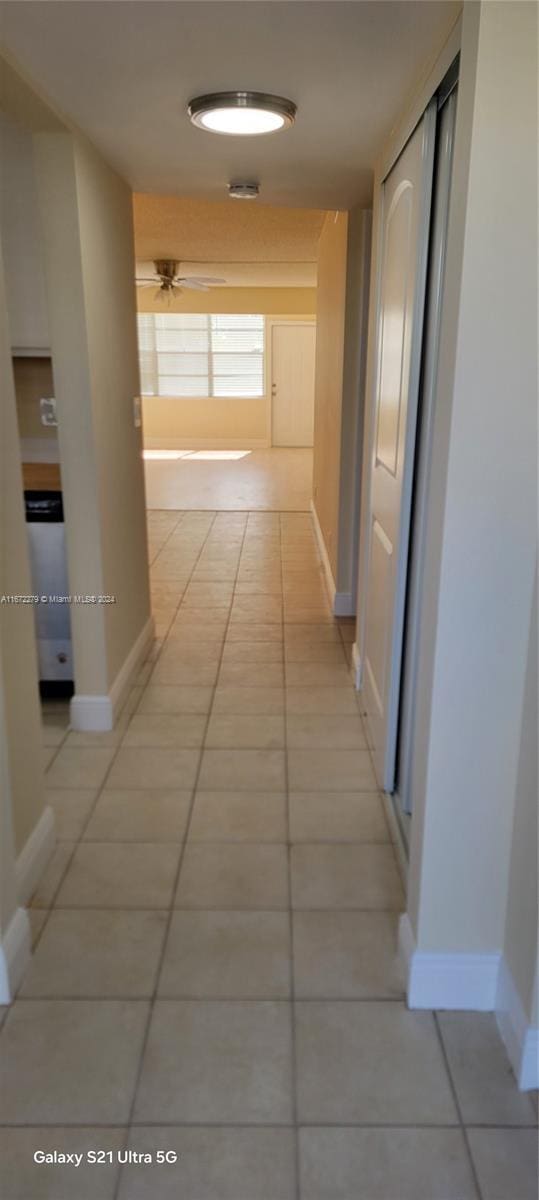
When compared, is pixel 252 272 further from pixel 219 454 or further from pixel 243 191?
pixel 243 191

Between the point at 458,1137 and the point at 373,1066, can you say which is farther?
the point at 373,1066

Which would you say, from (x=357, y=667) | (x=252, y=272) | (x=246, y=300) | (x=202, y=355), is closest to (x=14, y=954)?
(x=357, y=667)

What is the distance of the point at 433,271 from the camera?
2098 millimetres

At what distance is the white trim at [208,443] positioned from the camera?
40.0ft

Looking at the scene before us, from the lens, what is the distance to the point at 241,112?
219 cm

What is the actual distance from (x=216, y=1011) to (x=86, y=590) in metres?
1.61

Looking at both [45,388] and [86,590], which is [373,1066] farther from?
[45,388]

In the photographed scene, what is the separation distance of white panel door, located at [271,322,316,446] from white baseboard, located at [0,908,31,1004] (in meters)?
10.5

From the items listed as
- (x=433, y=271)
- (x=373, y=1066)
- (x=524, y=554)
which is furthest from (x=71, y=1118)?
(x=433, y=271)

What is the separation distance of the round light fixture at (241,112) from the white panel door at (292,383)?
9.55 metres

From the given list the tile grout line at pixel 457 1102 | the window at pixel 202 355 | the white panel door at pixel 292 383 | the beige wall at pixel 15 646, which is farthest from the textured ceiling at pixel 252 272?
the tile grout line at pixel 457 1102

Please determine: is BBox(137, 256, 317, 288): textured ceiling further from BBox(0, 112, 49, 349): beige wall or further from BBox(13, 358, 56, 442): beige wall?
BBox(0, 112, 49, 349): beige wall

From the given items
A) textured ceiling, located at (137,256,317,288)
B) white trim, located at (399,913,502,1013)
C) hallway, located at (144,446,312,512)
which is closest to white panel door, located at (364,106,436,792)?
white trim, located at (399,913,502,1013)

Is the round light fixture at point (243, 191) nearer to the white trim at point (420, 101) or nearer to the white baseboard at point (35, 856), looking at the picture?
the white trim at point (420, 101)
